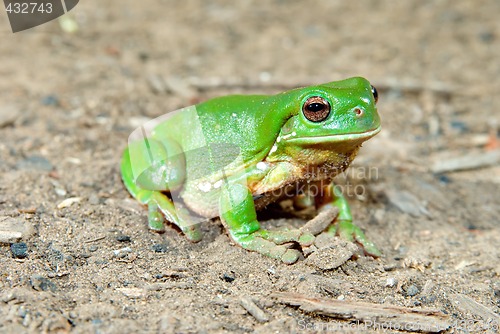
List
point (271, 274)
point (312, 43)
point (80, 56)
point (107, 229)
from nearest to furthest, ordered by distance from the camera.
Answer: point (271, 274), point (107, 229), point (80, 56), point (312, 43)

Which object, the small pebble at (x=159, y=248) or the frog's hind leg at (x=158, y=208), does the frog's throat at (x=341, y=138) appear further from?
the small pebble at (x=159, y=248)

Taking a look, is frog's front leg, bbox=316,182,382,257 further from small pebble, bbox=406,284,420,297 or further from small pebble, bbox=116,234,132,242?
small pebble, bbox=116,234,132,242

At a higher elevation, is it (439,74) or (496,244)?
(439,74)

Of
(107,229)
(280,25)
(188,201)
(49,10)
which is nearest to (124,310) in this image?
(107,229)

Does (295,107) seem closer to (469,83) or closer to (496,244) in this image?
(496,244)

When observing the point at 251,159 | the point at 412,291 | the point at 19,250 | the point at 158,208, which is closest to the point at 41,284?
the point at 19,250

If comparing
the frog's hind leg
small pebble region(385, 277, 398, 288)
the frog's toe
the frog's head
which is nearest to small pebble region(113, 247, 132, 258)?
the frog's hind leg
